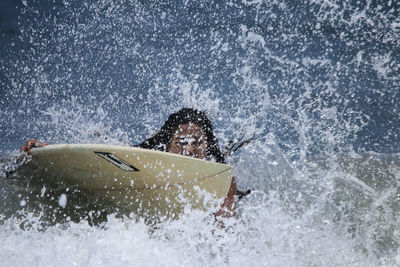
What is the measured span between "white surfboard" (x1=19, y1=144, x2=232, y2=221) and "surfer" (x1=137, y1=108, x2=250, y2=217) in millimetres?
294

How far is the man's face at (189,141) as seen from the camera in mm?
2675

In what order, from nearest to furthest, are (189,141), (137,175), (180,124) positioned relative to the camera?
1. (137,175)
2. (189,141)
3. (180,124)

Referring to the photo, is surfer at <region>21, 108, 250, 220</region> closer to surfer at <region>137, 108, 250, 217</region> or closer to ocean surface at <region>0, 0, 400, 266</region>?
surfer at <region>137, 108, 250, 217</region>

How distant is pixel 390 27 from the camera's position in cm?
565

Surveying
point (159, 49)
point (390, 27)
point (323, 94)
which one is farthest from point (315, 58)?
point (159, 49)

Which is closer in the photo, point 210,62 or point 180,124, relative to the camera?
point 180,124

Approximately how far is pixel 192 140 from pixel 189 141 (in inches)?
1.2

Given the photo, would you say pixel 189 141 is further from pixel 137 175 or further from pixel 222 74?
pixel 222 74

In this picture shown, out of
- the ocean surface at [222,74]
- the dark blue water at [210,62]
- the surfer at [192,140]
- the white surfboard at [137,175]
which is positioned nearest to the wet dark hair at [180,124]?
the surfer at [192,140]

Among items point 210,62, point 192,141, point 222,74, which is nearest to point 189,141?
point 192,141

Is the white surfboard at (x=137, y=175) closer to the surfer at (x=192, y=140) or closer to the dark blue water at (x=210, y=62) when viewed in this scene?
the surfer at (x=192, y=140)

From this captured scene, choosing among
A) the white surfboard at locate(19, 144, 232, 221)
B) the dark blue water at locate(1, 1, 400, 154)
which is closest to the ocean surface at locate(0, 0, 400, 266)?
the dark blue water at locate(1, 1, 400, 154)

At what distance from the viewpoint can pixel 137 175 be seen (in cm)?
225

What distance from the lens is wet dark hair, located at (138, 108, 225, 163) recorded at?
2.96 metres
